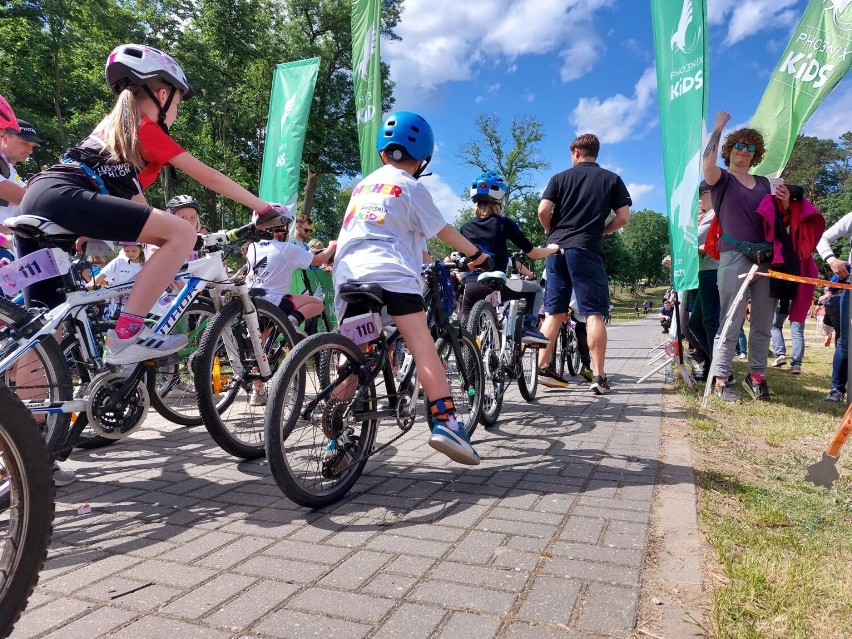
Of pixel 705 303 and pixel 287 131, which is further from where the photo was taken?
pixel 287 131

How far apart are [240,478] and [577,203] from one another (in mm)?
4055

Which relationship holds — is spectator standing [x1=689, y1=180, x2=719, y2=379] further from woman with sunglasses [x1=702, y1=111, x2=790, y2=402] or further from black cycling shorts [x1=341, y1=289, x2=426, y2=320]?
black cycling shorts [x1=341, y1=289, x2=426, y2=320]

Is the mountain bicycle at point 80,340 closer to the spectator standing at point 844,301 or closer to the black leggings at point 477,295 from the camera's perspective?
the black leggings at point 477,295

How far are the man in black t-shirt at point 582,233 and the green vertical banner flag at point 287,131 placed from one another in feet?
16.3

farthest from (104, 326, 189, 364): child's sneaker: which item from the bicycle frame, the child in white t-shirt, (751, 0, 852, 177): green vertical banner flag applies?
(751, 0, 852, 177): green vertical banner flag

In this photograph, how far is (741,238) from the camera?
544cm

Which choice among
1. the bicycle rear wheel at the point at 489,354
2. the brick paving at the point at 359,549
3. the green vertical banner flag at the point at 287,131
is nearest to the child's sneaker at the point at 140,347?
the brick paving at the point at 359,549

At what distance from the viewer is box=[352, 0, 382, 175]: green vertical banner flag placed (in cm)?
816

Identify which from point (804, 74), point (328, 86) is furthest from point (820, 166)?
point (804, 74)

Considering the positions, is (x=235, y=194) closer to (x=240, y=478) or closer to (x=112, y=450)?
(x=240, y=478)

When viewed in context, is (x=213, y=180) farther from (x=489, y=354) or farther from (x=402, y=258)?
(x=489, y=354)

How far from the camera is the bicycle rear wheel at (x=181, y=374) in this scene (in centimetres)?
335

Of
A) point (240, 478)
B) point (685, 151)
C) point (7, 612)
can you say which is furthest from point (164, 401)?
point (685, 151)

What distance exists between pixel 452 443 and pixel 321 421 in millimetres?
658
